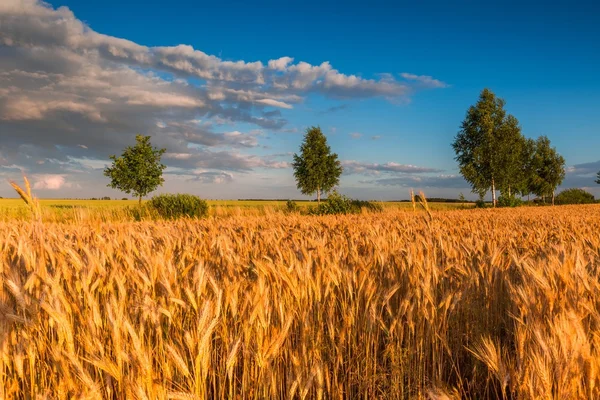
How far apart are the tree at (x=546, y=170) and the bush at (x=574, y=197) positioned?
2621mm

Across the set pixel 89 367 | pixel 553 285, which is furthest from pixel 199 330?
pixel 553 285

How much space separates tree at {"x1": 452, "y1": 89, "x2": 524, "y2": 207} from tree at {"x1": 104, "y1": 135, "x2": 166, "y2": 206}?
34.4 meters

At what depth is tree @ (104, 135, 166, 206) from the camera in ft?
146

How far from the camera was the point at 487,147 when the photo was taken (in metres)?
45.3

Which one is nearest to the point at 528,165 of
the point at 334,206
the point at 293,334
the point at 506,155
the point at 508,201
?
the point at 506,155

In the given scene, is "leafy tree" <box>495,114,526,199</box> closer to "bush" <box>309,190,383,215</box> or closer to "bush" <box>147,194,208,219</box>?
"bush" <box>309,190,383,215</box>

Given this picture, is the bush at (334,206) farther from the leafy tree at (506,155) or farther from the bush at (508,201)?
the leafy tree at (506,155)

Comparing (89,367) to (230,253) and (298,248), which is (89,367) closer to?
(230,253)

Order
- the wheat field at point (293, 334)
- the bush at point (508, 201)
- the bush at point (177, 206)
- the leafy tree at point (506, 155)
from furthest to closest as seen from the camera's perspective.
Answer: the leafy tree at point (506, 155) → the bush at point (508, 201) → the bush at point (177, 206) → the wheat field at point (293, 334)

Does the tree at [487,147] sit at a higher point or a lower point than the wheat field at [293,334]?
higher

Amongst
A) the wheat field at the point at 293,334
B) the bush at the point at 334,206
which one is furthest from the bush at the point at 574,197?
the wheat field at the point at 293,334

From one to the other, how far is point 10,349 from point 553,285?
2762mm

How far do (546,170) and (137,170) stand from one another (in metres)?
62.4

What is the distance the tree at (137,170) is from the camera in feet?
146
